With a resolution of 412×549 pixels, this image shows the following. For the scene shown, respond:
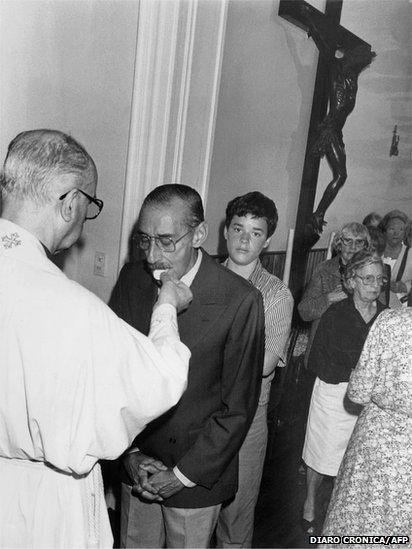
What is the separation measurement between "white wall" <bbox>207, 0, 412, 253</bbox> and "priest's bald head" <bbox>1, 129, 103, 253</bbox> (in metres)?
1.99

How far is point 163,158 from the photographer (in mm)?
2641

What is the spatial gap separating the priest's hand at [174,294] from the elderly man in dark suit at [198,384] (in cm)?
19

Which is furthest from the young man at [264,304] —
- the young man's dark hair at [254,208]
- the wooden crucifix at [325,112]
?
the wooden crucifix at [325,112]

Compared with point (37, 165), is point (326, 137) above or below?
above

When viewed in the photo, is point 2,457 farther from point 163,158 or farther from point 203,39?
point 203,39

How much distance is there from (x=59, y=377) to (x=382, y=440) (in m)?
1.29

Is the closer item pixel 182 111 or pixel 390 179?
pixel 182 111

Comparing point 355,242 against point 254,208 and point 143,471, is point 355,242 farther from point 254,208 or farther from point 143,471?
point 143,471

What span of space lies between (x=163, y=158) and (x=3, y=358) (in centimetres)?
165

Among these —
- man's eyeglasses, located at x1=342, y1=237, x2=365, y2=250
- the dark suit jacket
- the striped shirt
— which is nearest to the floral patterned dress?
the striped shirt

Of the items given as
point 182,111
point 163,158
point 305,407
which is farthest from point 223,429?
point 305,407

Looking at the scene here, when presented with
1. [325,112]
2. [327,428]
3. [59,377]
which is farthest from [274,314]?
[325,112]

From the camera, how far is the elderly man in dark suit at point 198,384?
5.59 feet

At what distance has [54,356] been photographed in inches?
46.5
